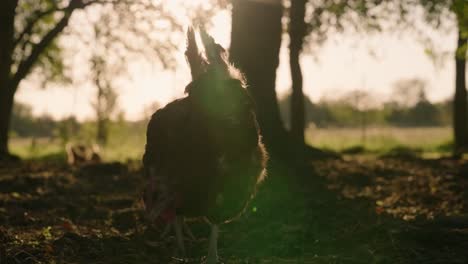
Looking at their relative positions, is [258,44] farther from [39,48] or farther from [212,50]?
[39,48]

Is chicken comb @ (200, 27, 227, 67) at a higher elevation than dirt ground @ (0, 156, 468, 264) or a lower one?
higher

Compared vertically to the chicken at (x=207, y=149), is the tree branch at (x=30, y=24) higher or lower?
higher

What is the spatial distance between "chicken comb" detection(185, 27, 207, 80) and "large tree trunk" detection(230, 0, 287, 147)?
5.24 meters

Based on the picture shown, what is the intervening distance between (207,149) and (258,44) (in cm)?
644

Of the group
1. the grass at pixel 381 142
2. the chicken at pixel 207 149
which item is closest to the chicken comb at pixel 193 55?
the chicken at pixel 207 149

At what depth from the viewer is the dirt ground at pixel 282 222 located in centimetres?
527

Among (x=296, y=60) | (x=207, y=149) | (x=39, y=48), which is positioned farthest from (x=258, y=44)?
(x=39, y=48)

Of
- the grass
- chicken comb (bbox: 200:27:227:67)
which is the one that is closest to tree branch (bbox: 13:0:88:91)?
the grass

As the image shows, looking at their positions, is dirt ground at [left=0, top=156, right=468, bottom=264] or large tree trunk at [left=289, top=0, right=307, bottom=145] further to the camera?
large tree trunk at [left=289, top=0, right=307, bottom=145]

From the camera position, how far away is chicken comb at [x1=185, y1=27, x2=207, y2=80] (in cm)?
496

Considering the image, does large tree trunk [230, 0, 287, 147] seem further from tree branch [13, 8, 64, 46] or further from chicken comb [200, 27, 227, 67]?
tree branch [13, 8, 64, 46]

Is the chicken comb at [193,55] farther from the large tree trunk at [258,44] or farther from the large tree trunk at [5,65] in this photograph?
the large tree trunk at [5,65]

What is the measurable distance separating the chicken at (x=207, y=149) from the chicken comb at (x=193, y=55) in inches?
2.1

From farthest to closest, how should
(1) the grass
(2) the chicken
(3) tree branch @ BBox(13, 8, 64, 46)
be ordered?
(1) the grass → (3) tree branch @ BBox(13, 8, 64, 46) → (2) the chicken
